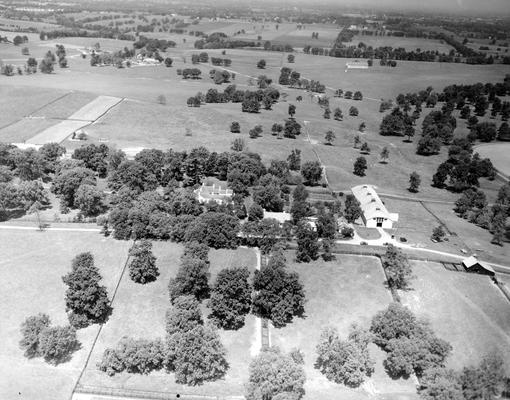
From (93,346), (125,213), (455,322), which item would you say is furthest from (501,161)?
(93,346)

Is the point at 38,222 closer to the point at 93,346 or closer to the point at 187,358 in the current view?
the point at 93,346

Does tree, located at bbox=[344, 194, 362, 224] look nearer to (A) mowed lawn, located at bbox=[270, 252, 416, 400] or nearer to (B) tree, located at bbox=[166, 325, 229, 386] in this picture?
(A) mowed lawn, located at bbox=[270, 252, 416, 400]

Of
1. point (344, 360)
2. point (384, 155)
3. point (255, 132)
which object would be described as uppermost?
point (344, 360)

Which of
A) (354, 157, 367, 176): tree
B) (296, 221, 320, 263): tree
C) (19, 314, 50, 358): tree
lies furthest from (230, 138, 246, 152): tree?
(19, 314, 50, 358): tree

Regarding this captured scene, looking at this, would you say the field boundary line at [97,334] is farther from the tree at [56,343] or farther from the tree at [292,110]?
the tree at [292,110]

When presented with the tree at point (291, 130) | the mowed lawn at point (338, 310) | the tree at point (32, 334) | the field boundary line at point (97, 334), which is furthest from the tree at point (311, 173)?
the tree at point (32, 334)

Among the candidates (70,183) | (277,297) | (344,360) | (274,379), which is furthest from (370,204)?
(70,183)

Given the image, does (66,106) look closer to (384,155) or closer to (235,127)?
(235,127)

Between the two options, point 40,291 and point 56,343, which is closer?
point 56,343
